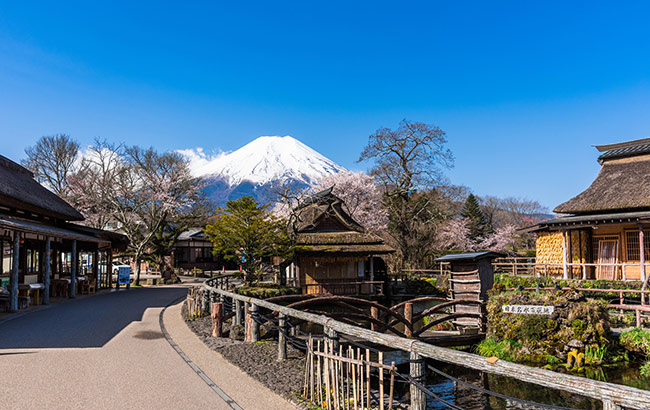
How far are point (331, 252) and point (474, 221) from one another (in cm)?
2809

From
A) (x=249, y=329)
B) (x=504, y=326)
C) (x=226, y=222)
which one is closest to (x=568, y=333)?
(x=504, y=326)

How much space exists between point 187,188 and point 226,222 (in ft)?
58.8

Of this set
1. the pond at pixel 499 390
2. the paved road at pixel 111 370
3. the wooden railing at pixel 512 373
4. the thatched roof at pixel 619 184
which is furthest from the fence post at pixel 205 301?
Answer: the thatched roof at pixel 619 184

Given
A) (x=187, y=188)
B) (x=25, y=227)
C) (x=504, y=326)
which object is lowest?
(x=504, y=326)

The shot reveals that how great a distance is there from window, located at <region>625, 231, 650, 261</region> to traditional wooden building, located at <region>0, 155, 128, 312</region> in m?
26.4

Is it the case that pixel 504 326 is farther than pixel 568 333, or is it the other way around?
pixel 504 326

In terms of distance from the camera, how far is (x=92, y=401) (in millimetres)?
6207

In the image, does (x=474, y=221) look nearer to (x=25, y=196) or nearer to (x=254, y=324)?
(x=25, y=196)

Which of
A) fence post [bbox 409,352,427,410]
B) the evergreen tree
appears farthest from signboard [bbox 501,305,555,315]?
the evergreen tree

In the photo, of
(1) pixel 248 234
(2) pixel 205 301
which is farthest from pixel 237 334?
(1) pixel 248 234

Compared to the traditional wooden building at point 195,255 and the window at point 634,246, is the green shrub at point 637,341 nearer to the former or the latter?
the window at point 634,246

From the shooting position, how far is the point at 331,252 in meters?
24.8

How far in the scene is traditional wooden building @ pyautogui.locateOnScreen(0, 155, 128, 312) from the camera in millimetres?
15844

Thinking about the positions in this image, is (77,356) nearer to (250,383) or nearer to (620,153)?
(250,383)
